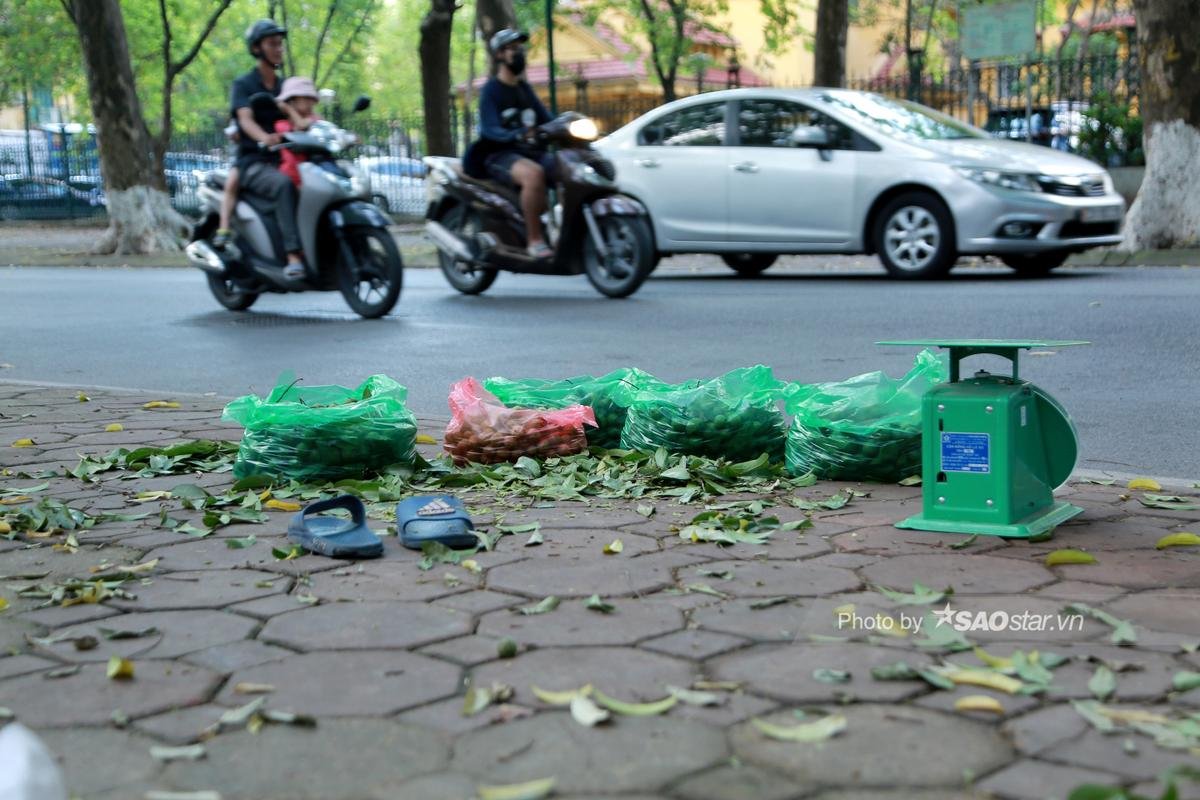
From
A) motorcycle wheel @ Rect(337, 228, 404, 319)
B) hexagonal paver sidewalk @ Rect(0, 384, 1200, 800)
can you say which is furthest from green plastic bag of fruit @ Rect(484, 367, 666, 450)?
motorcycle wheel @ Rect(337, 228, 404, 319)

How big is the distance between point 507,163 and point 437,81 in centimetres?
1067

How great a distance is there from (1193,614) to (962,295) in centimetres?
780

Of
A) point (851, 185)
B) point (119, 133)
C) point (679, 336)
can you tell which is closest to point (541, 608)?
point (679, 336)

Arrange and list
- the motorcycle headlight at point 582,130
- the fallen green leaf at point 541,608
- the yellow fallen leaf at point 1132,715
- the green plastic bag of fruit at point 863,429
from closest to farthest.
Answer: the yellow fallen leaf at point 1132,715 → the fallen green leaf at point 541,608 → the green plastic bag of fruit at point 863,429 → the motorcycle headlight at point 582,130

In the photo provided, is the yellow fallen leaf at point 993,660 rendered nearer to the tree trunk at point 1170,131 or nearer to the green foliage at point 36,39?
the tree trunk at point 1170,131

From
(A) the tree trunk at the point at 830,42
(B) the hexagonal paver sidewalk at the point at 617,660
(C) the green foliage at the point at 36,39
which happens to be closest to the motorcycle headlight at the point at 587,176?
(B) the hexagonal paver sidewalk at the point at 617,660

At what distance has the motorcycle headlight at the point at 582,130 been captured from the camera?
37.8 ft

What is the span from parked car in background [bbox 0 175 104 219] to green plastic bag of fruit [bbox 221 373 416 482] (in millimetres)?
33282

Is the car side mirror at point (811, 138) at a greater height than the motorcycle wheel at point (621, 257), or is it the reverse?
the car side mirror at point (811, 138)

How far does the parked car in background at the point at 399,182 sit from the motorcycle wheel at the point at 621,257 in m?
17.3

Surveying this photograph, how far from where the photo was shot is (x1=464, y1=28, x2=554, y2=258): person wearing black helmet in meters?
11.7

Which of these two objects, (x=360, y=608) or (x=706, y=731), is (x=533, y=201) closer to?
(x=360, y=608)

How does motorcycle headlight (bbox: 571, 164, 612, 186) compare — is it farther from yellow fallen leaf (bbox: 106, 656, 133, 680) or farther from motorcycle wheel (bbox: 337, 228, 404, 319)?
yellow fallen leaf (bbox: 106, 656, 133, 680)

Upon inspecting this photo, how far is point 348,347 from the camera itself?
356 inches
